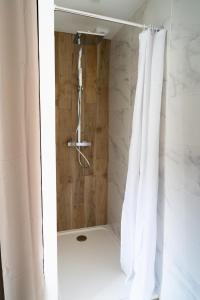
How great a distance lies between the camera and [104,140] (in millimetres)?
2490

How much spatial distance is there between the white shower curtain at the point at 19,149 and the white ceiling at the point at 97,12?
3.64 feet

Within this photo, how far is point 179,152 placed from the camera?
4.19 feet

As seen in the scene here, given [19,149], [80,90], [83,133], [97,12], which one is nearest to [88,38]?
[97,12]

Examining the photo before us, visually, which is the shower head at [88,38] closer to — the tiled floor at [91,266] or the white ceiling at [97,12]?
the white ceiling at [97,12]

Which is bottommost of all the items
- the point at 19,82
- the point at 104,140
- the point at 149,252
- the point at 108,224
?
the point at 108,224

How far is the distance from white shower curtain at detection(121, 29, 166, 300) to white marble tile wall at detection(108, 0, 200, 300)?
7cm

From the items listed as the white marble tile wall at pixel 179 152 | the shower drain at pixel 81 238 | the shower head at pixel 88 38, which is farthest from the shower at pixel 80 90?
the shower drain at pixel 81 238

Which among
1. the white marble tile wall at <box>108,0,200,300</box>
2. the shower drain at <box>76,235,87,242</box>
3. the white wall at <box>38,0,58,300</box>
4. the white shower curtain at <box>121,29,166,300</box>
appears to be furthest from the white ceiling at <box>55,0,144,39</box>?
the shower drain at <box>76,235,87,242</box>

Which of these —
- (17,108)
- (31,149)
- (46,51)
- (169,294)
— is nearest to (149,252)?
(169,294)

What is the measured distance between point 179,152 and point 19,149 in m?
0.93

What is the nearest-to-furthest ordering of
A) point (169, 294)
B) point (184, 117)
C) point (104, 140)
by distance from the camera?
1. point (184, 117)
2. point (169, 294)
3. point (104, 140)

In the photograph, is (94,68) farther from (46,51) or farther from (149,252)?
(149,252)

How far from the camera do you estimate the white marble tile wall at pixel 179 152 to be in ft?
3.75

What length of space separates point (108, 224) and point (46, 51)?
7.36ft
